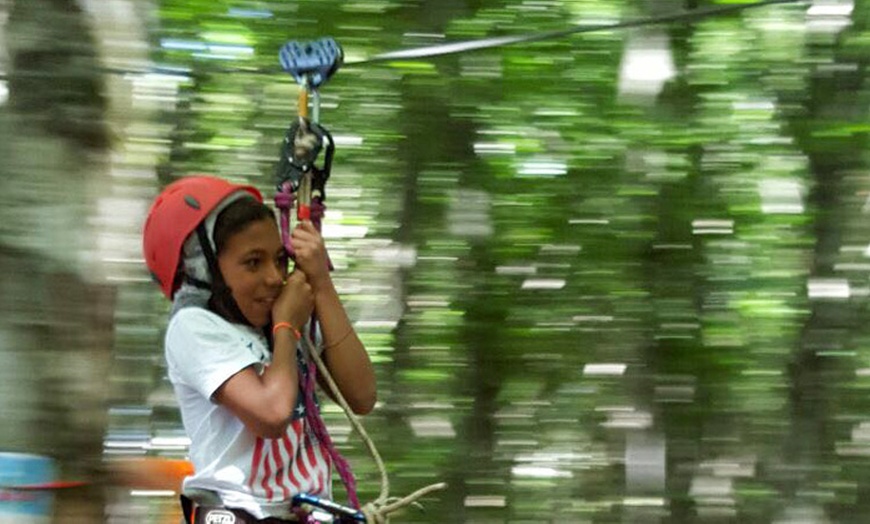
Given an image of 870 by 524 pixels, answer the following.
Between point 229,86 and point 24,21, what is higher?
point 229,86

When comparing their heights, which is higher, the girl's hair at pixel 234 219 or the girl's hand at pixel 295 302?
the girl's hair at pixel 234 219

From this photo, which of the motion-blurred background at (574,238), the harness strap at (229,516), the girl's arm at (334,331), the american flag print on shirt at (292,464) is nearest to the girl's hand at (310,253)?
the girl's arm at (334,331)

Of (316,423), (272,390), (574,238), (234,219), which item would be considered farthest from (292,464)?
(574,238)

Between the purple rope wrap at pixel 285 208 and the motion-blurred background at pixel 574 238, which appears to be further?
the motion-blurred background at pixel 574 238

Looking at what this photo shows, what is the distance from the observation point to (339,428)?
4.51m

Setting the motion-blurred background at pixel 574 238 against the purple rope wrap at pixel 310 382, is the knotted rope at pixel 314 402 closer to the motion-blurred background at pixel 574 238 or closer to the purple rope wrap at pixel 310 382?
the purple rope wrap at pixel 310 382

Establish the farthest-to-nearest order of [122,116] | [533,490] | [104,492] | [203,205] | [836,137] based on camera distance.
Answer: [533,490], [836,137], [122,116], [104,492], [203,205]

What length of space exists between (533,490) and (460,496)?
242mm

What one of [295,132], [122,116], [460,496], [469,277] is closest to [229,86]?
[122,116]

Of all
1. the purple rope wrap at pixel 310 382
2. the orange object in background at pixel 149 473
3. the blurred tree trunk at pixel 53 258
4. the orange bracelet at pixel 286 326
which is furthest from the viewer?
the orange object in background at pixel 149 473

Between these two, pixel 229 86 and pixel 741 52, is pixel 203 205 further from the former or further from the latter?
pixel 741 52

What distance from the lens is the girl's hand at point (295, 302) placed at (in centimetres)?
255

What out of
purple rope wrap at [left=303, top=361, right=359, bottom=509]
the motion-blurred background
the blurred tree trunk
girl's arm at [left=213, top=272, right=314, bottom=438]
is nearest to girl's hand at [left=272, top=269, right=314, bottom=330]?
girl's arm at [left=213, top=272, right=314, bottom=438]

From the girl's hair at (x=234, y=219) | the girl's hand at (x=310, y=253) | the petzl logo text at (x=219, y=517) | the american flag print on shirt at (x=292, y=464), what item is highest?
the girl's hair at (x=234, y=219)
